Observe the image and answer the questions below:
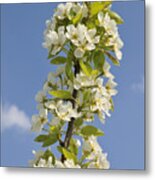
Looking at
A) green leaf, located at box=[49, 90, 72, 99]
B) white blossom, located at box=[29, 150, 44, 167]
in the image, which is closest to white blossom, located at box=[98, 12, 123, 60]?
green leaf, located at box=[49, 90, 72, 99]

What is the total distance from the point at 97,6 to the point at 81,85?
34 centimetres

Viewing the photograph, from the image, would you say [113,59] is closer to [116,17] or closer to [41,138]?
[116,17]

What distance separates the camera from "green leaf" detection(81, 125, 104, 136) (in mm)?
2721

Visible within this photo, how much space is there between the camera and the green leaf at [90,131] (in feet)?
8.93

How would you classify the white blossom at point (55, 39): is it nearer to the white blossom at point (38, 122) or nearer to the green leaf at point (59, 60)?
the green leaf at point (59, 60)

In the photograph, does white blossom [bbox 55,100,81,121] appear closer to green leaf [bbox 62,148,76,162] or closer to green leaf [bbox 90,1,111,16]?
green leaf [bbox 62,148,76,162]

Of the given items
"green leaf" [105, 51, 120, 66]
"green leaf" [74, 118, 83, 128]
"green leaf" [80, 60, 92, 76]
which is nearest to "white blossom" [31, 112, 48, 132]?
"green leaf" [74, 118, 83, 128]

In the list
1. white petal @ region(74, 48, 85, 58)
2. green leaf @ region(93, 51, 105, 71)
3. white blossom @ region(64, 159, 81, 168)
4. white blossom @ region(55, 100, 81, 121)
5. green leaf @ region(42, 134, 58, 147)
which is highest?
white petal @ region(74, 48, 85, 58)

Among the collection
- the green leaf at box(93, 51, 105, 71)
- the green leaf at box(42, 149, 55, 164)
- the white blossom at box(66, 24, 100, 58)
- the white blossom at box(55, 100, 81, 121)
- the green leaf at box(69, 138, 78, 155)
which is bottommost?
the green leaf at box(42, 149, 55, 164)

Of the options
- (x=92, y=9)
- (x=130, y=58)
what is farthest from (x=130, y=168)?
(x=92, y=9)

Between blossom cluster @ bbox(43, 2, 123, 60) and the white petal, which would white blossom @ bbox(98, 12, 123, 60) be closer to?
blossom cluster @ bbox(43, 2, 123, 60)

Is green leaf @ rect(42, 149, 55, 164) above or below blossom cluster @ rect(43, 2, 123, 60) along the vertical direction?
below

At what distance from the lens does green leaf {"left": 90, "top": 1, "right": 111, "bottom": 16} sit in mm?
2717

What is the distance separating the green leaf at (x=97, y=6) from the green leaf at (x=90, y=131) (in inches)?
18.8
